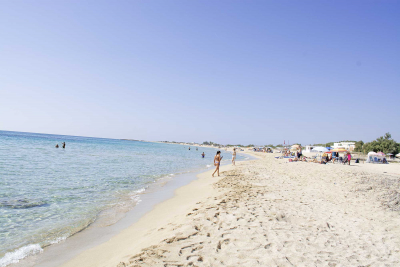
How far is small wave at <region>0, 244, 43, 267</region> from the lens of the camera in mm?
3889

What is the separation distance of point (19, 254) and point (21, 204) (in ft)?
12.3

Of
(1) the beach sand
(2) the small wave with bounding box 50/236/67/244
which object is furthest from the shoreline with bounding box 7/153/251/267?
(1) the beach sand

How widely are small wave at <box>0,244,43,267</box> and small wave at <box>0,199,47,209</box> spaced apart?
3128 mm

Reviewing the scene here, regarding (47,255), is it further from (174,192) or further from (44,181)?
(44,181)

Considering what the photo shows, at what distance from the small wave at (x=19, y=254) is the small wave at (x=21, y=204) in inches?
123

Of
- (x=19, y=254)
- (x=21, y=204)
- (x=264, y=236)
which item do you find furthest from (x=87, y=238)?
(x=264, y=236)

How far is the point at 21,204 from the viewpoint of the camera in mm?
6980

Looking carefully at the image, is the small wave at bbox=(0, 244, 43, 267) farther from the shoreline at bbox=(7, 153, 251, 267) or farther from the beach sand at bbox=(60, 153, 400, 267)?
the beach sand at bbox=(60, 153, 400, 267)

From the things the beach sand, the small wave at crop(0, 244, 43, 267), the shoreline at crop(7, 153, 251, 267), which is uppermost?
the beach sand

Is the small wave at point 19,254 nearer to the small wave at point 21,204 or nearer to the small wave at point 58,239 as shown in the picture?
the small wave at point 58,239

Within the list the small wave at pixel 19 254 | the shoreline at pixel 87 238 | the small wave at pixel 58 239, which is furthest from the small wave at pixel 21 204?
the small wave at pixel 19 254

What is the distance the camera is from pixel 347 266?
3.25m

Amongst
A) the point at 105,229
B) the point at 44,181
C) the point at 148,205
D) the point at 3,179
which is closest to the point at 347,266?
the point at 105,229

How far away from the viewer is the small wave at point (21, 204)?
265 inches
